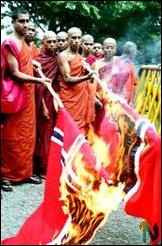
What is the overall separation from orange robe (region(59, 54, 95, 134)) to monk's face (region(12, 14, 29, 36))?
96 cm

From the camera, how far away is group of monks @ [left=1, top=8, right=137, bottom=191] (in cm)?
508

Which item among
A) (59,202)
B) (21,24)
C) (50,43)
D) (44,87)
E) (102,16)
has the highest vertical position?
(102,16)

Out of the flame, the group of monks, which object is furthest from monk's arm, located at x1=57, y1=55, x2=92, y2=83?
the flame

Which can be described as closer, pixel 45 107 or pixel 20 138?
pixel 20 138

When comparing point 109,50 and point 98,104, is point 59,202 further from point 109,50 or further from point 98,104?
point 109,50

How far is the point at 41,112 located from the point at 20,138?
24.3 inches

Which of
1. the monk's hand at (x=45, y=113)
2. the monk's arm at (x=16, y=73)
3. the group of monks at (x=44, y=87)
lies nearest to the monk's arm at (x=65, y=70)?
the group of monks at (x=44, y=87)

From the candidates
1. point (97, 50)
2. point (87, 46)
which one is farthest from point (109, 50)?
point (97, 50)

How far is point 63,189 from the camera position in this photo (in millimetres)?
3559

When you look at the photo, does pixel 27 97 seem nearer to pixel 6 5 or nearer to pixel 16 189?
pixel 16 189

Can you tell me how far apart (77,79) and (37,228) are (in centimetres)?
251

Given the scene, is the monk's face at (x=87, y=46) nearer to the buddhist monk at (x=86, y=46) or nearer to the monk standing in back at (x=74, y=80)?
the buddhist monk at (x=86, y=46)

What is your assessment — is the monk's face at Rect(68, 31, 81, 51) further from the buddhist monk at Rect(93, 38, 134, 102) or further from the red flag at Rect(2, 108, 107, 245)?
Answer: the red flag at Rect(2, 108, 107, 245)

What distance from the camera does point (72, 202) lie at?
11.5 feet
